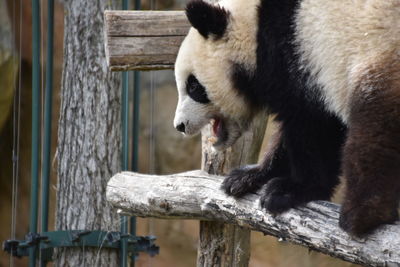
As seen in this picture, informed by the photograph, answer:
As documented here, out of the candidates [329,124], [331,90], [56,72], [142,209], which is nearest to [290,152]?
[329,124]

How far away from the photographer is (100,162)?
444 cm

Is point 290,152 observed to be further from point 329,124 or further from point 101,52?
point 101,52

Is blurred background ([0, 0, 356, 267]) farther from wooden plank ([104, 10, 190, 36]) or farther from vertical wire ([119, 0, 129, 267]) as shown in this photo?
wooden plank ([104, 10, 190, 36])

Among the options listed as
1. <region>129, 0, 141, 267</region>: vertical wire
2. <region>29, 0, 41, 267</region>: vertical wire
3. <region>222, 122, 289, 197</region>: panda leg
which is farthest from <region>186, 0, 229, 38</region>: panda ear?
<region>29, 0, 41, 267</region>: vertical wire

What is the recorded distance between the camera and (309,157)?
332cm

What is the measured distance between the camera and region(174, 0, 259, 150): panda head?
3.32m

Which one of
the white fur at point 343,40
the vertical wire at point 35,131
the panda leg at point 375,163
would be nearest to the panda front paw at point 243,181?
the white fur at point 343,40

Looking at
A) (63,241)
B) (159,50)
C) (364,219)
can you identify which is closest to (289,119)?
(364,219)

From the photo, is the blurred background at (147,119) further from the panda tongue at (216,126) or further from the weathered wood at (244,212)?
the panda tongue at (216,126)

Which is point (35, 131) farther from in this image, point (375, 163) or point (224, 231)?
point (375, 163)

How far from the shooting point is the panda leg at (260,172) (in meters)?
3.36

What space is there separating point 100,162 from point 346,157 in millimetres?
1968

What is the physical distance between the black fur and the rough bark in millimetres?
474

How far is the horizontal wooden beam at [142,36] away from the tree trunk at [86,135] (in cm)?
61
